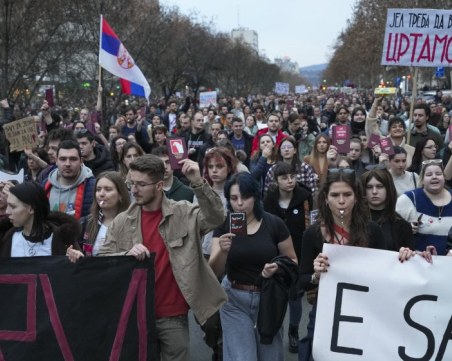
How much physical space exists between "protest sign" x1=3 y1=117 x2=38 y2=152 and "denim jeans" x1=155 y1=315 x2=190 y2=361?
4.27 metres

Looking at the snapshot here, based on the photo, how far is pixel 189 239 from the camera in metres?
3.87

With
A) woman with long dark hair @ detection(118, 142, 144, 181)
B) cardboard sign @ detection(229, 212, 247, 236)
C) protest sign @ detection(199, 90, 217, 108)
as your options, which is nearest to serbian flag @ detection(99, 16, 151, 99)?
woman with long dark hair @ detection(118, 142, 144, 181)

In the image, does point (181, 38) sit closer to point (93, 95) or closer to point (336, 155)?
point (93, 95)

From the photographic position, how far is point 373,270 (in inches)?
148

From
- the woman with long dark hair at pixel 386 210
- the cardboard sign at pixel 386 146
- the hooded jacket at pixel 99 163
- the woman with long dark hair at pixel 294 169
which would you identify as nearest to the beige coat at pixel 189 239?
the woman with long dark hair at pixel 386 210

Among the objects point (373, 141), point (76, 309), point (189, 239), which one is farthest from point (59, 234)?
point (373, 141)

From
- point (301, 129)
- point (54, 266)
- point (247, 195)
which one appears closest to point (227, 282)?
point (247, 195)

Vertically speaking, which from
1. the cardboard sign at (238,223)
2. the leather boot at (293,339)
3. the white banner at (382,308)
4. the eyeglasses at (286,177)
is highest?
the eyeglasses at (286,177)

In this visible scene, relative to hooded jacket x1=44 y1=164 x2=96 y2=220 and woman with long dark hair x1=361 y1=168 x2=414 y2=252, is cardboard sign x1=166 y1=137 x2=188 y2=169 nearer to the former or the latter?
hooded jacket x1=44 y1=164 x2=96 y2=220

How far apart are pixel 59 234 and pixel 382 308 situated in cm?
210

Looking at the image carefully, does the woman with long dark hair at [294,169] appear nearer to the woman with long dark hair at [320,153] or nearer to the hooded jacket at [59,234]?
the woman with long dark hair at [320,153]

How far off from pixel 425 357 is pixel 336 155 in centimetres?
428

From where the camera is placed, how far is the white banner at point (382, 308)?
3.67m

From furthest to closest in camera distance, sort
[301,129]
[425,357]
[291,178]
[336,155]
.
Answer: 1. [301,129]
2. [336,155]
3. [291,178]
4. [425,357]
